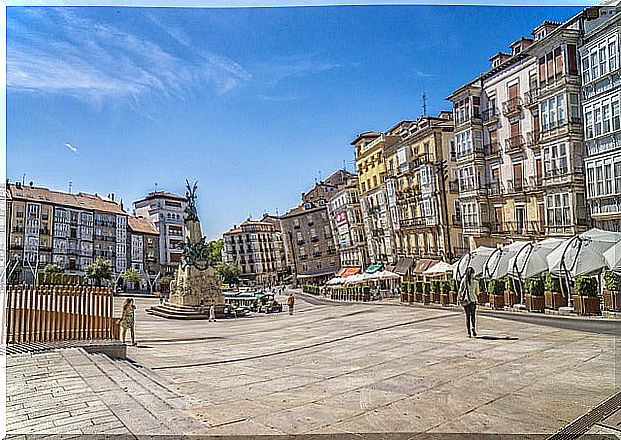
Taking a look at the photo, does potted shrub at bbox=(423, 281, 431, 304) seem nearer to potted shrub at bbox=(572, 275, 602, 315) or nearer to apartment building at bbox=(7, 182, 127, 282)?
potted shrub at bbox=(572, 275, 602, 315)

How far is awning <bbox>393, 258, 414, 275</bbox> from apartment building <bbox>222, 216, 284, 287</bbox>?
99cm

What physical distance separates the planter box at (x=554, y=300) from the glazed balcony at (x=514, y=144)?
1.16 m

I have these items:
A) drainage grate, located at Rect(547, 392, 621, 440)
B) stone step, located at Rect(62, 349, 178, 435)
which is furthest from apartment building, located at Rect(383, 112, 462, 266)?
stone step, located at Rect(62, 349, 178, 435)

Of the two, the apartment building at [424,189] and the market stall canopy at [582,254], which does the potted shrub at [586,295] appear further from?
the apartment building at [424,189]

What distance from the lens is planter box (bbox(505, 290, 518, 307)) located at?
462 cm

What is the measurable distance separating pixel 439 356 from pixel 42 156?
300 cm

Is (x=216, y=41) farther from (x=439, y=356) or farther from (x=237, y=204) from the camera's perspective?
(x=439, y=356)

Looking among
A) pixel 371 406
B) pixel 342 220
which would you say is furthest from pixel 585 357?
pixel 342 220

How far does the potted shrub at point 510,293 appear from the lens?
4.61 m

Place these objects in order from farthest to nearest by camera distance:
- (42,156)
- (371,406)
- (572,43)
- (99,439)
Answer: (572,43) → (42,156) → (371,406) → (99,439)

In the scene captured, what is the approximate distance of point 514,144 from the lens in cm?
445

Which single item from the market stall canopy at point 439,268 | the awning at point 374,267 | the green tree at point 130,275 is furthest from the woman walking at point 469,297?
the green tree at point 130,275

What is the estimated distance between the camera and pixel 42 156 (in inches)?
149

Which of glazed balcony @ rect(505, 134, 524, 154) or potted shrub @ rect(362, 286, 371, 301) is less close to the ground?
glazed balcony @ rect(505, 134, 524, 154)
